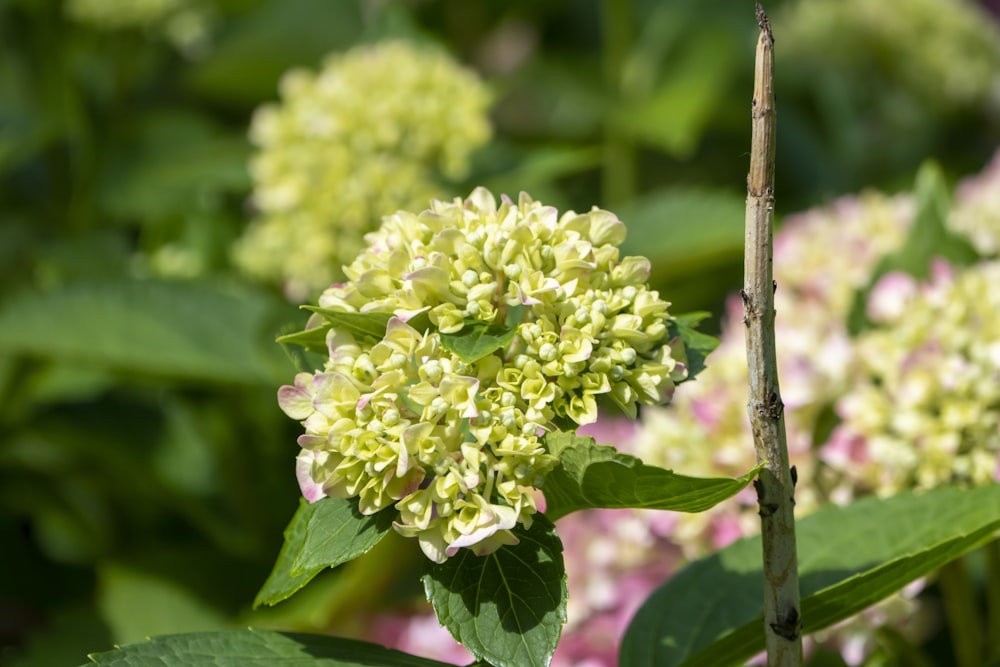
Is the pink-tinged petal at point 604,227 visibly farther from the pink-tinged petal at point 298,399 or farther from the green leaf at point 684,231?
the green leaf at point 684,231

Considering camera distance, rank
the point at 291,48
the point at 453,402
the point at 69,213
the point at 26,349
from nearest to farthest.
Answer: the point at 453,402 → the point at 26,349 → the point at 69,213 → the point at 291,48

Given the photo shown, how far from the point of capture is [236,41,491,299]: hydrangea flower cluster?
44.6 inches

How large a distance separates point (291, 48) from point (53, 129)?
1.48 ft

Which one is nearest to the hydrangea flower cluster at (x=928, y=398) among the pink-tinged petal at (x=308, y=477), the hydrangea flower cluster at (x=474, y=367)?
the hydrangea flower cluster at (x=474, y=367)

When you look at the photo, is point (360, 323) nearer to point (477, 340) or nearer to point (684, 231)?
point (477, 340)

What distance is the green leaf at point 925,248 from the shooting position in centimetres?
92

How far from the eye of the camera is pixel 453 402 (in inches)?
19.0

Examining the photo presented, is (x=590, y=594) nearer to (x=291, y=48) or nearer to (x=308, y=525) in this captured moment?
(x=308, y=525)

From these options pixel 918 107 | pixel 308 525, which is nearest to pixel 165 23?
pixel 918 107

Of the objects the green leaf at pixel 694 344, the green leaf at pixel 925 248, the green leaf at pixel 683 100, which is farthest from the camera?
the green leaf at pixel 683 100

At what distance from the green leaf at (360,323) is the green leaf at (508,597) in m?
0.10

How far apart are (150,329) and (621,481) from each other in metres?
Result: 0.78

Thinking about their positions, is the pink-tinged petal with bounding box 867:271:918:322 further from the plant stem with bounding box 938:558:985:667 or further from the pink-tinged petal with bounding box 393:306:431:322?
the pink-tinged petal with bounding box 393:306:431:322

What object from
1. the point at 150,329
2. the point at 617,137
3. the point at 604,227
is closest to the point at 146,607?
the point at 150,329
